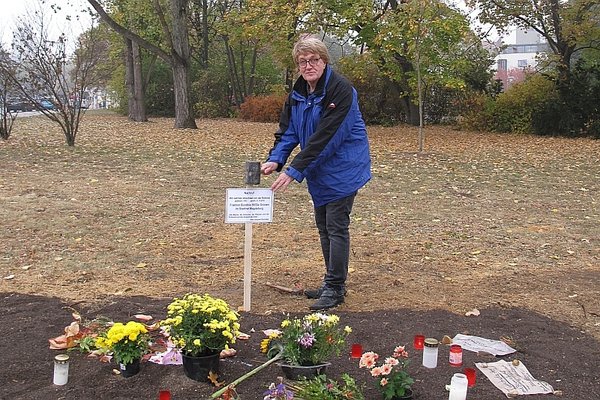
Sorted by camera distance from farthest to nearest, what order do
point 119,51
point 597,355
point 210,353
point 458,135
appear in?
point 119,51, point 458,135, point 597,355, point 210,353

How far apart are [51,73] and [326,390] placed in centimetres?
1337

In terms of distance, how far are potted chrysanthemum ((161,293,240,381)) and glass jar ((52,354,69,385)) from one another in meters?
0.50

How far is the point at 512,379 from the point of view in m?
3.46

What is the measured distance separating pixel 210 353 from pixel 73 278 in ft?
7.62

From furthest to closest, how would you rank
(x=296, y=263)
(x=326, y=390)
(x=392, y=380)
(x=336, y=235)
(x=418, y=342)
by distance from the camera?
(x=296, y=263) < (x=336, y=235) < (x=418, y=342) < (x=392, y=380) < (x=326, y=390)

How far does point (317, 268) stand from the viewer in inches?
225

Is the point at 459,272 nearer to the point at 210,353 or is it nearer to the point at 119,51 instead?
the point at 210,353

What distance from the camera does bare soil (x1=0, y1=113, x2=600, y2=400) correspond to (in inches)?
142

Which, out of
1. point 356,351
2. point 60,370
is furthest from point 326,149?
point 60,370

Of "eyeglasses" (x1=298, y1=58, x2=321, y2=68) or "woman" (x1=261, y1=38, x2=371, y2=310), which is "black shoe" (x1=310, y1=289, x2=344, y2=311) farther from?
"eyeglasses" (x1=298, y1=58, x2=321, y2=68)

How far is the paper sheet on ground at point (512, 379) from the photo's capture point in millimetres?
3334

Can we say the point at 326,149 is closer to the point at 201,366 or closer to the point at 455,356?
the point at 455,356

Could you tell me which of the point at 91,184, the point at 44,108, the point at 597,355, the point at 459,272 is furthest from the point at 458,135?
the point at 597,355

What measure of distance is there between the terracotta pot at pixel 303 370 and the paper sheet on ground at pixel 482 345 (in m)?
0.96
